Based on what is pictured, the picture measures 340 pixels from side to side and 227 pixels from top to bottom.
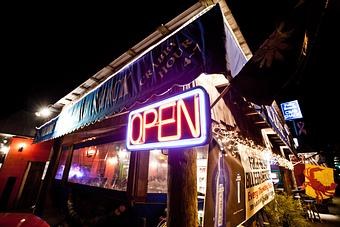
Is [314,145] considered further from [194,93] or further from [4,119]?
[4,119]

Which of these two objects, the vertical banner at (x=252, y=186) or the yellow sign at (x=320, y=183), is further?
the yellow sign at (x=320, y=183)

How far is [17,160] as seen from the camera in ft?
37.8

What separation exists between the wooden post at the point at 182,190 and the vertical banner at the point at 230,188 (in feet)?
0.84

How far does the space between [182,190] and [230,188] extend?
1.18 meters

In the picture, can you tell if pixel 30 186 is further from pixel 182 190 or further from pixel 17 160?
pixel 182 190

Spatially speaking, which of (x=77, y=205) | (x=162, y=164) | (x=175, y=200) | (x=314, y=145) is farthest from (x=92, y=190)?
(x=314, y=145)

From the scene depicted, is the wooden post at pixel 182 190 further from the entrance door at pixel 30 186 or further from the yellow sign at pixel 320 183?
the entrance door at pixel 30 186

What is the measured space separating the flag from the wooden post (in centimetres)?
136

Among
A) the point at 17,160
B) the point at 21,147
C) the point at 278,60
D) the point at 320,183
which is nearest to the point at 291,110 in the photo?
the point at 320,183

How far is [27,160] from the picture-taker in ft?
39.2

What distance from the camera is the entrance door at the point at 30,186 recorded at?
11.3 meters

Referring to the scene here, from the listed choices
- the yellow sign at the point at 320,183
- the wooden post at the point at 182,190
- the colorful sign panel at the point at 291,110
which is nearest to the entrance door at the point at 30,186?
the wooden post at the point at 182,190

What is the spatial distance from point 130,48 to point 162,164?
5.17 m

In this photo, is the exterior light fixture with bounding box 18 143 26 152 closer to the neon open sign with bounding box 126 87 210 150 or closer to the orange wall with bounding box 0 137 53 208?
the orange wall with bounding box 0 137 53 208
